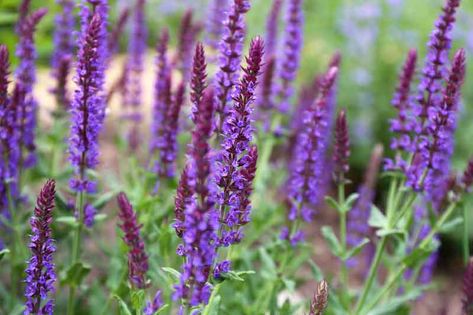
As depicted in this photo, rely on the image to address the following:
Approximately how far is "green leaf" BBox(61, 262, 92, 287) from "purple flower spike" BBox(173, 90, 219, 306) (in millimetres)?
1369

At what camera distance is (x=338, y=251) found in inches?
178

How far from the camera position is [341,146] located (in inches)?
164

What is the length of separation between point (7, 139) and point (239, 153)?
1.71 meters

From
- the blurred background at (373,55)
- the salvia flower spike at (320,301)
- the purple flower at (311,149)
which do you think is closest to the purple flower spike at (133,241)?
the salvia flower spike at (320,301)

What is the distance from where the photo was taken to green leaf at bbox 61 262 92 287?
154 inches

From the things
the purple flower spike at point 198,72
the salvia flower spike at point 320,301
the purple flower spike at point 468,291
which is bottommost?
the purple flower spike at point 468,291

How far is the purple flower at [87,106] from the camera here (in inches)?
126

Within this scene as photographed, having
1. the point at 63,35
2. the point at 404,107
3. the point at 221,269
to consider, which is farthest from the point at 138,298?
the point at 63,35

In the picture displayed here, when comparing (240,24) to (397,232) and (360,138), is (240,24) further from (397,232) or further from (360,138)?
(360,138)

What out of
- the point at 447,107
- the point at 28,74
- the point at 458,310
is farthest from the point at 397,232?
the point at 458,310

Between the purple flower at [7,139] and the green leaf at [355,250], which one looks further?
the green leaf at [355,250]

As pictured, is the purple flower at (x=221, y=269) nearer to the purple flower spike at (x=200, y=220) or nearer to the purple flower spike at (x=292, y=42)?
the purple flower spike at (x=200, y=220)

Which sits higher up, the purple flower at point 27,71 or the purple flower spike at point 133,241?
the purple flower at point 27,71

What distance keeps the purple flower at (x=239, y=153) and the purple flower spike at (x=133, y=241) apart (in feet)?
1.17
